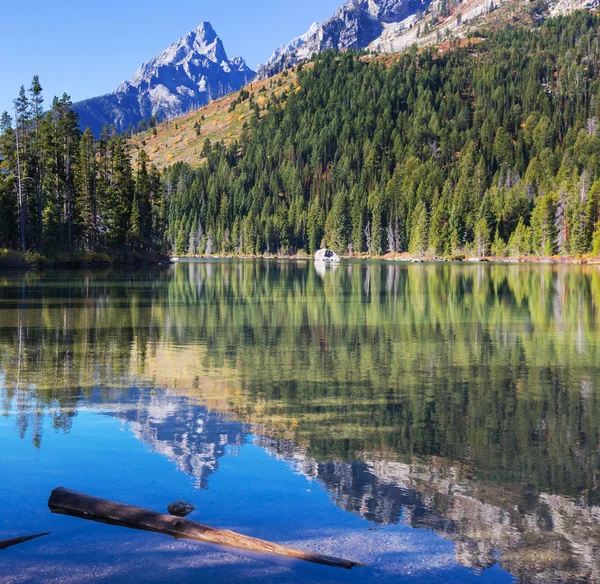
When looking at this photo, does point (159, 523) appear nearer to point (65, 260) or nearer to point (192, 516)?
point (192, 516)

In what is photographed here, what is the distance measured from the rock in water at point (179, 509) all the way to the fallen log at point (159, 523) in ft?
1.28

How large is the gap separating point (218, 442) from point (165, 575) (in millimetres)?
4475

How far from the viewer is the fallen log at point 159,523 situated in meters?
6.72

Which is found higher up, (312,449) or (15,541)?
(312,449)

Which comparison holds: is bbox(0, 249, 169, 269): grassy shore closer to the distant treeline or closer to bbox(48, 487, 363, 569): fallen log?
the distant treeline

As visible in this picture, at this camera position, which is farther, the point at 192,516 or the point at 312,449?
the point at 312,449

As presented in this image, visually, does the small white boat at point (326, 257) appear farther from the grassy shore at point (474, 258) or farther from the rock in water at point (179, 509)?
the rock in water at point (179, 509)

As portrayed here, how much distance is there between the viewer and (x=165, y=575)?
6.57 meters

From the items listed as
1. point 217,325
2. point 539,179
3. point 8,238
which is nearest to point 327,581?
point 217,325

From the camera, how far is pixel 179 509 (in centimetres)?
775

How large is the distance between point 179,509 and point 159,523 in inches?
18.7

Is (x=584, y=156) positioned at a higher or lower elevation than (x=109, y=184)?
higher

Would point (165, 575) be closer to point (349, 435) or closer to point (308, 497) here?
point (308, 497)

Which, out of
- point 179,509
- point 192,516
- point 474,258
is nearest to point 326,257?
point 474,258
